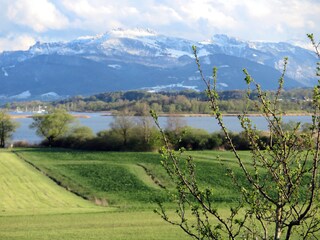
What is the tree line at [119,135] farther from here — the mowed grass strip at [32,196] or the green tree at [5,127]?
the mowed grass strip at [32,196]

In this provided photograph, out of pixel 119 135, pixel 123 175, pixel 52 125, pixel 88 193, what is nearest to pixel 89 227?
pixel 88 193

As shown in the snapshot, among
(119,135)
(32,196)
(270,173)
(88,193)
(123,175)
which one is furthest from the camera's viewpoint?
(119,135)

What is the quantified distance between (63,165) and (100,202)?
1716 centimetres

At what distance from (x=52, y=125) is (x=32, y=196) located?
1511 inches

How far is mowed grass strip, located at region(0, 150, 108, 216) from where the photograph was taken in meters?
30.9

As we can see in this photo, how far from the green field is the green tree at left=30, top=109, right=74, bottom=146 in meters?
8.13

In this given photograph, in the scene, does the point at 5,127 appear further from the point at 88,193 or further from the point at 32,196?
the point at 32,196

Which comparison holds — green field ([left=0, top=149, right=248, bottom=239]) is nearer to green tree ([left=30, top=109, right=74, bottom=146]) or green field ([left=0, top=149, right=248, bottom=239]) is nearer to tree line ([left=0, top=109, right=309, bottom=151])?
tree line ([left=0, top=109, right=309, bottom=151])

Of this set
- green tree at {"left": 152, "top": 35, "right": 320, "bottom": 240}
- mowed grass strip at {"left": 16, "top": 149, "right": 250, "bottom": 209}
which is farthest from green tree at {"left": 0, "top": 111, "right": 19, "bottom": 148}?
green tree at {"left": 152, "top": 35, "right": 320, "bottom": 240}

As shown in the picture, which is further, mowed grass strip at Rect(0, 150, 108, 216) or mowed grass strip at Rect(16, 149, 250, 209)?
mowed grass strip at Rect(16, 149, 250, 209)

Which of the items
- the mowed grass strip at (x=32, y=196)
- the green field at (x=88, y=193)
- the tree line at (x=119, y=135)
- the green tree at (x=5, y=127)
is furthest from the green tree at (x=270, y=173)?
the green tree at (x=5, y=127)

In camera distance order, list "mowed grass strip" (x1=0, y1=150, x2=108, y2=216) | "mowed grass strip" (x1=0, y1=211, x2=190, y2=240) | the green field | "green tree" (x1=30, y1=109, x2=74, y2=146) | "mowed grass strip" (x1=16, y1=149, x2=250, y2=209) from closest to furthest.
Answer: "mowed grass strip" (x1=0, y1=211, x2=190, y2=240), the green field, "mowed grass strip" (x1=0, y1=150, x2=108, y2=216), "mowed grass strip" (x1=16, y1=149, x2=250, y2=209), "green tree" (x1=30, y1=109, x2=74, y2=146)

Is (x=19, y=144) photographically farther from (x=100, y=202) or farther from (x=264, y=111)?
(x=264, y=111)

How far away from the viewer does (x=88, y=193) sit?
129ft
